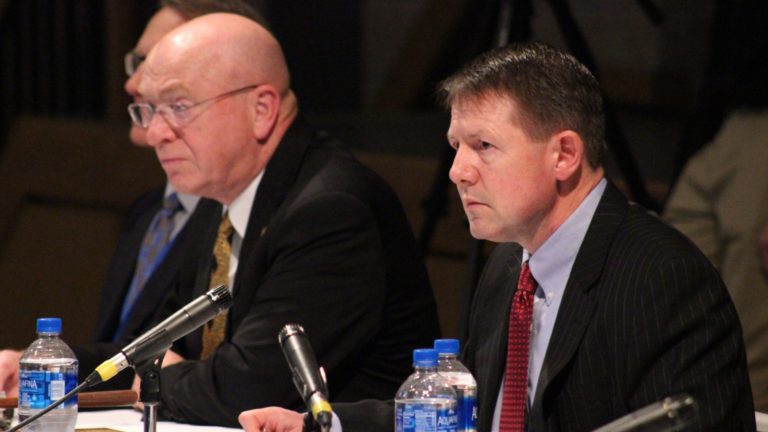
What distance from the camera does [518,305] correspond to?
2717 millimetres

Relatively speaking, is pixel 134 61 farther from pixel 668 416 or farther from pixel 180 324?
pixel 668 416

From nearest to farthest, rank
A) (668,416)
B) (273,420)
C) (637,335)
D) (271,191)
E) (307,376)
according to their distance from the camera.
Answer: (668,416) → (307,376) → (637,335) → (273,420) → (271,191)

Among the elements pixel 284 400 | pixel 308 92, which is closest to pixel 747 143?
pixel 284 400

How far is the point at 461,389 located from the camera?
252 centimetres

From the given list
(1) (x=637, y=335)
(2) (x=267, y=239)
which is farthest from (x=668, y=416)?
(2) (x=267, y=239)

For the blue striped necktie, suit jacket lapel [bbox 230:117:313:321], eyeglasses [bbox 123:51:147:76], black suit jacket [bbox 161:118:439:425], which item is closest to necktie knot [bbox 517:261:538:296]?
black suit jacket [bbox 161:118:439:425]

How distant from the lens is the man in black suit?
2.42 meters

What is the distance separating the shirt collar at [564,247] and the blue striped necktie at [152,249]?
163 centimetres

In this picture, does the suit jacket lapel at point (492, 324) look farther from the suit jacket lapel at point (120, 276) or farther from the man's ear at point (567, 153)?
the suit jacket lapel at point (120, 276)

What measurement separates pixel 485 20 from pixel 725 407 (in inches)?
67.8

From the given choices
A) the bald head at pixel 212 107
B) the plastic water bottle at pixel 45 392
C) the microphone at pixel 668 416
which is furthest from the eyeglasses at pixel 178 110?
the microphone at pixel 668 416

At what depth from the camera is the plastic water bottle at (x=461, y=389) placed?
2.50 meters

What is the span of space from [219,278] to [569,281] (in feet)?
3.84

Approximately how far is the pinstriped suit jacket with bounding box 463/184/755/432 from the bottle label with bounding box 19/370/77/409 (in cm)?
94
